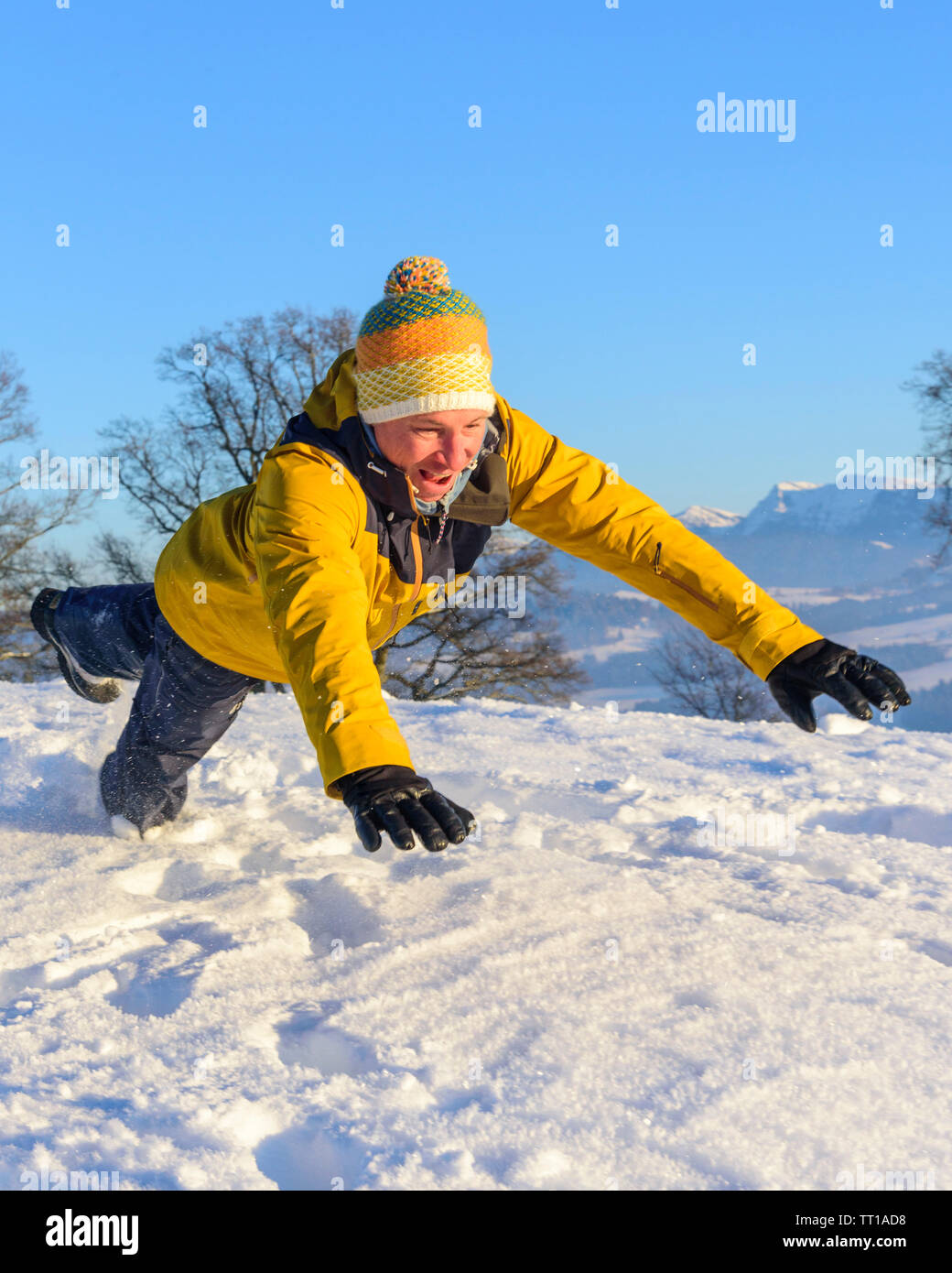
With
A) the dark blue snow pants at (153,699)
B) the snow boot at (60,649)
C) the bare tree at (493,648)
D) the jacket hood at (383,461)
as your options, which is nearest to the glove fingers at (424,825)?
the jacket hood at (383,461)

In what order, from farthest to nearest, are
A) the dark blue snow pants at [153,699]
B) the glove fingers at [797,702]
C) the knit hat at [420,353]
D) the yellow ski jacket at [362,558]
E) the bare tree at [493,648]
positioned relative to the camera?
the bare tree at [493,648]
the dark blue snow pants at [153,699]
the glove fingers at [797,702]
the knit hat at [420,353]
the yellow ski jacket at [362,558]

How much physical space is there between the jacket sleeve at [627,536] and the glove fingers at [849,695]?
27 centimetres

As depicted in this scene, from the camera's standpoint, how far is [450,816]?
74.1 inches

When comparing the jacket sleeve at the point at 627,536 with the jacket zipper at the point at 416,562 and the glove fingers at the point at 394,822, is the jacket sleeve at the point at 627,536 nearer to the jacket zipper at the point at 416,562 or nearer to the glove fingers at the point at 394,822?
the jacket zipper at the point at 416,562

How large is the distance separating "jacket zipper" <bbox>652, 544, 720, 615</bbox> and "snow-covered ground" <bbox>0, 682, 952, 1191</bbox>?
80 centimetres

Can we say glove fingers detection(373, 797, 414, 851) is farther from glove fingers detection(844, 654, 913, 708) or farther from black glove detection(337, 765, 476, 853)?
glove fingers detection(844, 654, 913, 708)

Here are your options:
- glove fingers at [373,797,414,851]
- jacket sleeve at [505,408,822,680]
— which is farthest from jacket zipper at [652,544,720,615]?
glove fingers at [373,797,414,851]

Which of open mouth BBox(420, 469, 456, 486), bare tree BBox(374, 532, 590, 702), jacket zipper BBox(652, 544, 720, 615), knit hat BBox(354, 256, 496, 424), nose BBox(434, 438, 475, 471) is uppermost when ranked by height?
knit hat BBox(354, 256, 496, 424)

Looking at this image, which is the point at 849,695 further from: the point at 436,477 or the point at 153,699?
the point at 153,699

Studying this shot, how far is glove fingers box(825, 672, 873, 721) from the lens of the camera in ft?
8.30

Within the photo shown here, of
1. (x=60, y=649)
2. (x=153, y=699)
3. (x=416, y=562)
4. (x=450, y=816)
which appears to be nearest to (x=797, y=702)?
(x=416, y=562)

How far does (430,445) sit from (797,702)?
1226 millimetres

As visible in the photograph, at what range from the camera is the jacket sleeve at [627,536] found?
2879 millimetres
